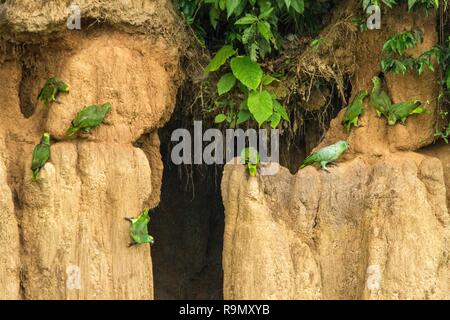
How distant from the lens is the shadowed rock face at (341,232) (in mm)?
10984

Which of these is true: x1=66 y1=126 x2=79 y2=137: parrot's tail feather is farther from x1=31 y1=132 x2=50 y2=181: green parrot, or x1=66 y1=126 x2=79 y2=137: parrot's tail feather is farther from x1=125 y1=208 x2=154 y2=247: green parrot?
x1=125 y1=208 x2=154 y2=247: green parrot

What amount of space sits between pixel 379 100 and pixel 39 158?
3491 mm

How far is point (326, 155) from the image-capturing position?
11383 millimetres

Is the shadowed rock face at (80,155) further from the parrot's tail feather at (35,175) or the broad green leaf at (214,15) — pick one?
the broad green leaf at (214,15)

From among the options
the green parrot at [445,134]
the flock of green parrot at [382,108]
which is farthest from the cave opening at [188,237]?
the green parrot at [445,134]

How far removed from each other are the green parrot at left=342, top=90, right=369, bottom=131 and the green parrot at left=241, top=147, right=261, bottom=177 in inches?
42.0

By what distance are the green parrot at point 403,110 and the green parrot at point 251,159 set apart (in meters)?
1.46

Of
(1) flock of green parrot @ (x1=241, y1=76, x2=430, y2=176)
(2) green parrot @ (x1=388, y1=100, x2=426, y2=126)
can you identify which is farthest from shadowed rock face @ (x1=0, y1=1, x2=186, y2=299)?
(2) green parrot @ (x1=388, y1=100, x2=426, y2=126)

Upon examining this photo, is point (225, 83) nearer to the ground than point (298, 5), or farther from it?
nearer to the ground

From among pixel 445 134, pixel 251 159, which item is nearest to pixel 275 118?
pixel 251 159

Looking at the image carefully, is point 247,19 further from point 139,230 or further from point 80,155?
point 139,230

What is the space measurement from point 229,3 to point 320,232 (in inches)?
97.4

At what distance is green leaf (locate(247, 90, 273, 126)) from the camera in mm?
11523
